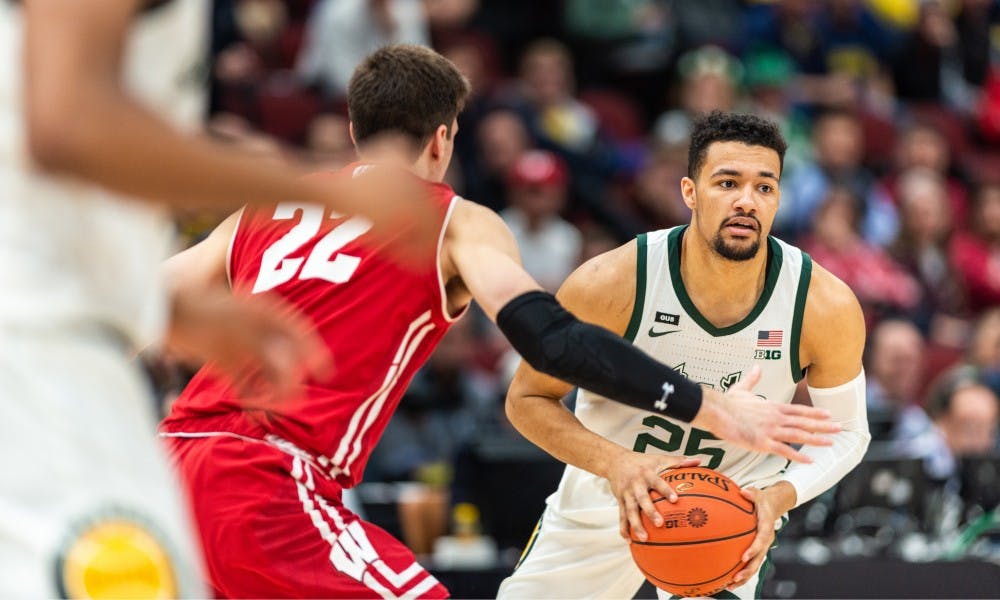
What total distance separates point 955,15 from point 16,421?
48.1 ft

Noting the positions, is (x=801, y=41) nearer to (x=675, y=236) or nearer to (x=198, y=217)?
(x=198, y=217)

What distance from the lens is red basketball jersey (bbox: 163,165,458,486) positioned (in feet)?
12.3

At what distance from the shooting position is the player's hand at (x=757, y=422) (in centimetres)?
353

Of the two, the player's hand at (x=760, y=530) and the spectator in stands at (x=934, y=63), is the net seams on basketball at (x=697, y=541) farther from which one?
the spectator in stands at (x=934, y=63)

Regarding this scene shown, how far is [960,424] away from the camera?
8359mm

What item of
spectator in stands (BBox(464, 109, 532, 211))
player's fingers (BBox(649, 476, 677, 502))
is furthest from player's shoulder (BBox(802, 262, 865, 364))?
spectator in stands (BBox(464, 109, 532, 211))

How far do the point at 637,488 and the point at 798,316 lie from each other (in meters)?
1.05

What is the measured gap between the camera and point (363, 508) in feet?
23.9

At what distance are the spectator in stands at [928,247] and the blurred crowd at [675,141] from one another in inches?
0.8

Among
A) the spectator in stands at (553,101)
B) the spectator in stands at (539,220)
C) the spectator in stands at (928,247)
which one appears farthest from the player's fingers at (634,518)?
the spectator in stands at (928,247)

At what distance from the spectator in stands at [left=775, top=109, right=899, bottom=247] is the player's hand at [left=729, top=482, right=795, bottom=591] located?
23.5ft

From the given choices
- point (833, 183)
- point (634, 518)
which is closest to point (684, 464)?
point (634, 518)

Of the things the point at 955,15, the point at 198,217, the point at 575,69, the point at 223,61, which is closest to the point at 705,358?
the point at 198,217

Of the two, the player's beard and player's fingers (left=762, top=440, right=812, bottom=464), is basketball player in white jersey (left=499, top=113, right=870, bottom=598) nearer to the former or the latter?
the player's beard
